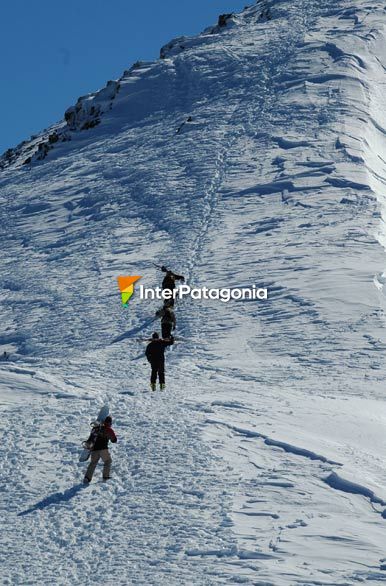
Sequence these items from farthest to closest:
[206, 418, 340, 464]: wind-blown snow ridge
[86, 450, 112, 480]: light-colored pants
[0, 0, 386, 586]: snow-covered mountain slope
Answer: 1. [206, 418, 340, 464]: wind-blown snow ridge
2. [86, 450, 112, 480]: light-colored pants
3. [0, 0, 386, 586]: snow-covered mountain slope

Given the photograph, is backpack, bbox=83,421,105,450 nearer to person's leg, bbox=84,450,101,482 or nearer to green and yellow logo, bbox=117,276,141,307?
person's leg, bbox=84,450,101,482

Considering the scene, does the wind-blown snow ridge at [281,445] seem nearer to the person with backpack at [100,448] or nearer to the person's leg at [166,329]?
the person with backpack at [100,448]

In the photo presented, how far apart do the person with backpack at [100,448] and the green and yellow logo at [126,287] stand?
1286 centimetres

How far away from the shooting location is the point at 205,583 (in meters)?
11.0

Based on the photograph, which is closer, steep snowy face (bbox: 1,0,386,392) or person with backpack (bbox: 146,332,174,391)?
person with backpack (bbox: 146,332,174,391)

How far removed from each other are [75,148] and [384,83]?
1508 centimetres

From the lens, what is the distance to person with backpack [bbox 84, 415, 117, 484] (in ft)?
46.2

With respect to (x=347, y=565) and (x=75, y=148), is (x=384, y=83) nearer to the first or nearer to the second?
(x=75, y=148)

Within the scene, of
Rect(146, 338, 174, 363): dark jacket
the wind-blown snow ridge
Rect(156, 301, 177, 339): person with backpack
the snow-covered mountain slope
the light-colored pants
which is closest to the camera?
the snow-covered mountain slope

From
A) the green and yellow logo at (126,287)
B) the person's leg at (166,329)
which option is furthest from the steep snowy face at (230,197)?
the person's leg at (166,329)

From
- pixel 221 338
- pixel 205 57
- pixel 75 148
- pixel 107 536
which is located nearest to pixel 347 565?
pixel 107 536

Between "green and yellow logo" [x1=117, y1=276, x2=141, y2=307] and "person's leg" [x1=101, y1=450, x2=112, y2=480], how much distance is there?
1293 cm

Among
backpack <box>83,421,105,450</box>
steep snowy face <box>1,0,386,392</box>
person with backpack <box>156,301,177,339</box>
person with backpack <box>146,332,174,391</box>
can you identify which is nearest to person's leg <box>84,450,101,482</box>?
backpack <box>83,421,105,450</box>

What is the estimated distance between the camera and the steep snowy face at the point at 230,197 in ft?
80.3
